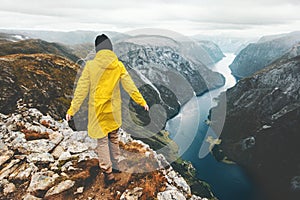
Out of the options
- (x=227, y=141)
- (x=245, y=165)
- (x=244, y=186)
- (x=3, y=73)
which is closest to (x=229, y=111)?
(x=227, y=141)

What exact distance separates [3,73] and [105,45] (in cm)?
1432

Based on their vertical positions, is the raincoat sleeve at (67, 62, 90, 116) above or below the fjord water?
above

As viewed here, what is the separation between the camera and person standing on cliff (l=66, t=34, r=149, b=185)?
7.53 m

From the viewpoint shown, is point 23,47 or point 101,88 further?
point 23,47

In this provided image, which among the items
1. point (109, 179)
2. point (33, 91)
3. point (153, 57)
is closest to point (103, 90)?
point (109, 179)

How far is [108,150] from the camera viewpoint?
8789 mm

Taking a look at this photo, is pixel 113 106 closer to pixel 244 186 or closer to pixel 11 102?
pixel 11 102

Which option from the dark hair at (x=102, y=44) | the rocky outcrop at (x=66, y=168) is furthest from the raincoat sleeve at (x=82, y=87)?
the rocky outcrop at (x=66, y=168)

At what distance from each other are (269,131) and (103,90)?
4982 inches

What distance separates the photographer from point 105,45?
7.48 m

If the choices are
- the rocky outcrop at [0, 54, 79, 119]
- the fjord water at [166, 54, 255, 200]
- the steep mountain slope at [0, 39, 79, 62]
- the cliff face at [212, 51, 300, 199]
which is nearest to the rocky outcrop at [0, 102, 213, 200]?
the rocky outcrop at [0, 54, 79, 119]

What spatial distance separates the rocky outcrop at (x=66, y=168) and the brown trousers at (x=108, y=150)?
572mm

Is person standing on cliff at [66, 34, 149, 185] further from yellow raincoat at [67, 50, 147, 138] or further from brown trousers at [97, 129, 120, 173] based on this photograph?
brown trousers at [97, 129, 120, 173]

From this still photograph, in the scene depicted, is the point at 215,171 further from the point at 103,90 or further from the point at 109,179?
the point at 103,90
